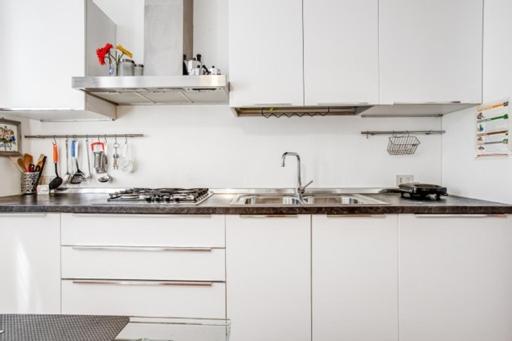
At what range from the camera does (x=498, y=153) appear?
5.27 ft

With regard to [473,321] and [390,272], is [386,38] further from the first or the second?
[473,321]

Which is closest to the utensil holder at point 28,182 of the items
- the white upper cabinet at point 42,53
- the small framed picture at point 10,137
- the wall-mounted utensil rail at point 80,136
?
the small framed picture at point 10,137

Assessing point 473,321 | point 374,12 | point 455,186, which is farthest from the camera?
point 455,186

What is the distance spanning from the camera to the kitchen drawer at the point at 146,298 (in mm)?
1562

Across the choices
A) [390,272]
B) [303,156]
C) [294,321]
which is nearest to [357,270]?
[390,272]

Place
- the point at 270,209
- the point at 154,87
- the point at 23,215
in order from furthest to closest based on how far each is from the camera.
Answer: the point at 154,87
the point at 23,215
the point at 270,209

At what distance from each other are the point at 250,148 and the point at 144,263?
1116 millimetres

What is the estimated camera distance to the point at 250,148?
220 centimetres

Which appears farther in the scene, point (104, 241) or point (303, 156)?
point (303, 156)

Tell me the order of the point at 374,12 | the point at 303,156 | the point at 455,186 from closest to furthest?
the point at 374,12 < the point at 455,186 < the point at 303,156

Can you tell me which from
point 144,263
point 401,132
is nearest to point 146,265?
point 144,263

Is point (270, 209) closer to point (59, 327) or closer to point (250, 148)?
point (250, 148)

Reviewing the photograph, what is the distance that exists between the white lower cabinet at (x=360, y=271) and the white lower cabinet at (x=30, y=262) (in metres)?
1.53

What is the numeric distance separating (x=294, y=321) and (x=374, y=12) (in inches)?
77.2
